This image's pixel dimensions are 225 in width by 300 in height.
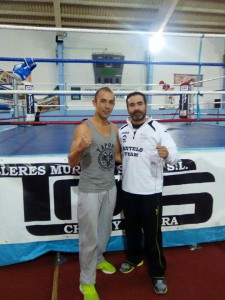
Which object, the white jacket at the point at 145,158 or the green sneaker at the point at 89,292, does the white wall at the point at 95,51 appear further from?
the green sneaker at the point at 89,292

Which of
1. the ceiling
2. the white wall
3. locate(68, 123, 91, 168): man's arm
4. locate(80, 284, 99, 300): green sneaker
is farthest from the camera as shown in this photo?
the white wall

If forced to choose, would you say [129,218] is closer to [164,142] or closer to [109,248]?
[109,248]

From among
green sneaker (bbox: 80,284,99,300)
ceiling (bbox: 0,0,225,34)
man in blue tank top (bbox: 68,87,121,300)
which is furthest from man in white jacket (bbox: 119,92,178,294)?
ceiling (bbox: 0,0,225,34)

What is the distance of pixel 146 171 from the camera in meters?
1.35

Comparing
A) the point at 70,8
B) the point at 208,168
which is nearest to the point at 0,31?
the point at 70,8

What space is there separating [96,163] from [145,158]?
0.28 metres

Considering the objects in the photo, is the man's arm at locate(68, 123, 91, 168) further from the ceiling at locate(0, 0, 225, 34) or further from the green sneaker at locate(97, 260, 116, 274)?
the ceiling at locate(0, 0, 225, 34)

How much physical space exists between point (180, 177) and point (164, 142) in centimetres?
46

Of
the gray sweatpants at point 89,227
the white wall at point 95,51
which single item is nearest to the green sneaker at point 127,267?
the gray sweatpants at point 89,227

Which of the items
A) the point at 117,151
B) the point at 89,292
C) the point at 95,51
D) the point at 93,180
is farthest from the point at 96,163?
the point at 95,51

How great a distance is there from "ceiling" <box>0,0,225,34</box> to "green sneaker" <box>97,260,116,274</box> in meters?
8.13

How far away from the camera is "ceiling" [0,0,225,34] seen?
7.79m

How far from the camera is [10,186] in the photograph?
1.53 metres

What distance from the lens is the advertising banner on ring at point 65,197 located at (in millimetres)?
1538
